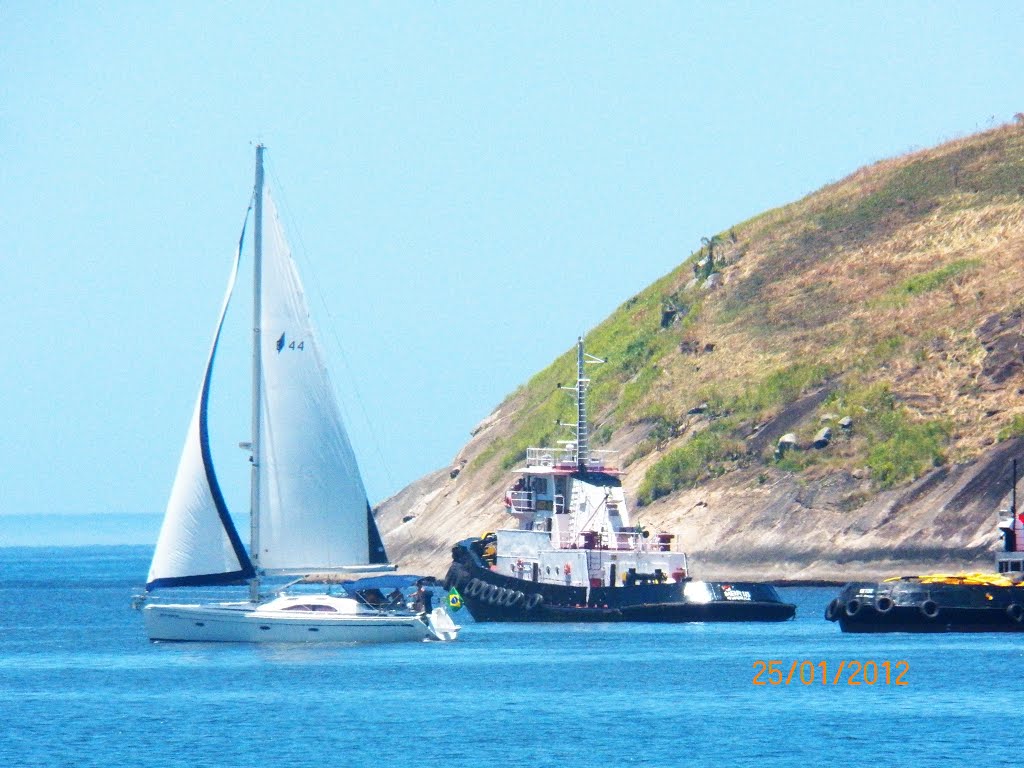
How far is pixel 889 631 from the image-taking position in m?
75.9

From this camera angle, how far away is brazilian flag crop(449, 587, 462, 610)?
88.8 m

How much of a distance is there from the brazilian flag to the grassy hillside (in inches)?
1107

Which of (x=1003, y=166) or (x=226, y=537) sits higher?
(x=1003, y=166)

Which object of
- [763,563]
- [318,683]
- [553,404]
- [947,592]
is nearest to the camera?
[318,683]

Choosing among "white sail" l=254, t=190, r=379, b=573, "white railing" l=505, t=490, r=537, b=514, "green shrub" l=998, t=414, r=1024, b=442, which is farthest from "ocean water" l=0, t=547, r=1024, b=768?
"green shrub" l=998, t=414, r=1024, b=442

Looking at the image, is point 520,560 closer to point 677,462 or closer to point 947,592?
point 947,592

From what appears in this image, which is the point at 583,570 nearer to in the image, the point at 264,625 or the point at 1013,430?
the point at 264,625

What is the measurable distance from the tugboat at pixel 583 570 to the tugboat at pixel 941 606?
6.59 meters

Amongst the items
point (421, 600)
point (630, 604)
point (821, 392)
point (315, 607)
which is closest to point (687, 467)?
point (821, 392)

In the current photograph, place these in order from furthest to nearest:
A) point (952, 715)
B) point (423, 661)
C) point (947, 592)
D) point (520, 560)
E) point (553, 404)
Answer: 1. point (553, 404)
2. point (520, 560)
3. point (947, 592)
4. point (423, 661)
5. point (952, 715)

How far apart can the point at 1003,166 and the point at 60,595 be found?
6908cm

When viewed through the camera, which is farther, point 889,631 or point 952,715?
point 889,631

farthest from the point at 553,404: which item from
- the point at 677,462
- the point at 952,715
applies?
the point at 952,715

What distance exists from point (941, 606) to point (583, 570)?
15.5 metres
